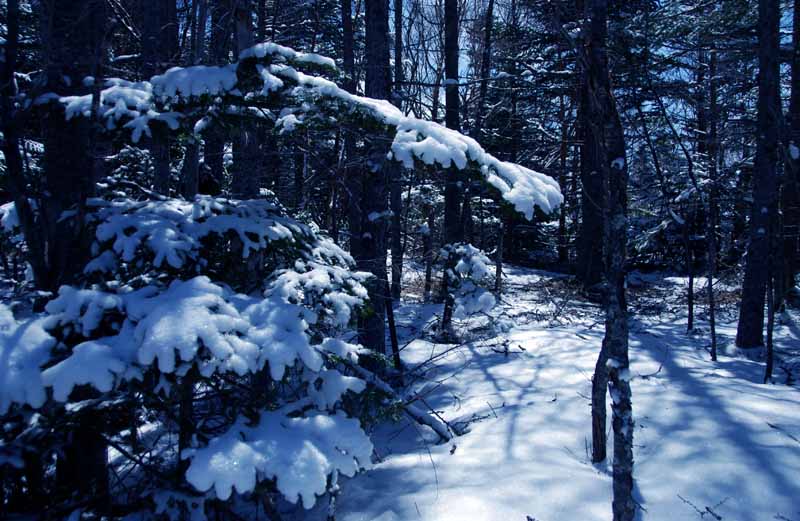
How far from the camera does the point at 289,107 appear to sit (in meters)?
3.07

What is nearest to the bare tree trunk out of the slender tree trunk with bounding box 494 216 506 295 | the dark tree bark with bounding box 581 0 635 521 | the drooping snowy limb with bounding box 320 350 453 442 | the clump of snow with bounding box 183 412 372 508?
the slender tree trunk with bounding box 494 216 506 295

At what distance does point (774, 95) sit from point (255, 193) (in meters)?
8.82

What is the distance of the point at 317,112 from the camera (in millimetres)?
2945

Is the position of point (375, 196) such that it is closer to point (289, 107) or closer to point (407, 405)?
point (407, 405)

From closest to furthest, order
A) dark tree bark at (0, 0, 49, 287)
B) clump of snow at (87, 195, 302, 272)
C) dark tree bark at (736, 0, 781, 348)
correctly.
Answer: clump of snow at (87, 195, 302, 272) < dark tree bark at (0, 0, 49, 287) < dark tree bark at (736, 0, 781, 348)

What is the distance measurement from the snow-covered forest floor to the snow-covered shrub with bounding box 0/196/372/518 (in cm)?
114

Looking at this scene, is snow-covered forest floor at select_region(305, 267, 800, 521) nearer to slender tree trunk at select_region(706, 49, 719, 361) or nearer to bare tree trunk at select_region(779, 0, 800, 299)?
slender tree trunk at select_region(706, 49, 719, 361)

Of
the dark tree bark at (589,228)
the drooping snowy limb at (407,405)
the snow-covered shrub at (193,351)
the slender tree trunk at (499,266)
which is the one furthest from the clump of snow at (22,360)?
the dark tree bark at (589,228)

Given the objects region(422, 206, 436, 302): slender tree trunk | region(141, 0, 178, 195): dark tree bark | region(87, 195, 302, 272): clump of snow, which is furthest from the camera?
region(422, 206, 436, 302): slender tree trunk

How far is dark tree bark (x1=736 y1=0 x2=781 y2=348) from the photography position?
831 cm

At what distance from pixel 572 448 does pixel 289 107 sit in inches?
135

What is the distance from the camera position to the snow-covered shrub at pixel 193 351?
1.98m

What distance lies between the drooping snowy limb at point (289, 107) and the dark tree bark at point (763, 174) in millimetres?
7329

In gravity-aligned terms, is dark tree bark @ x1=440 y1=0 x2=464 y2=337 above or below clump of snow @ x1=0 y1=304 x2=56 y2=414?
above
